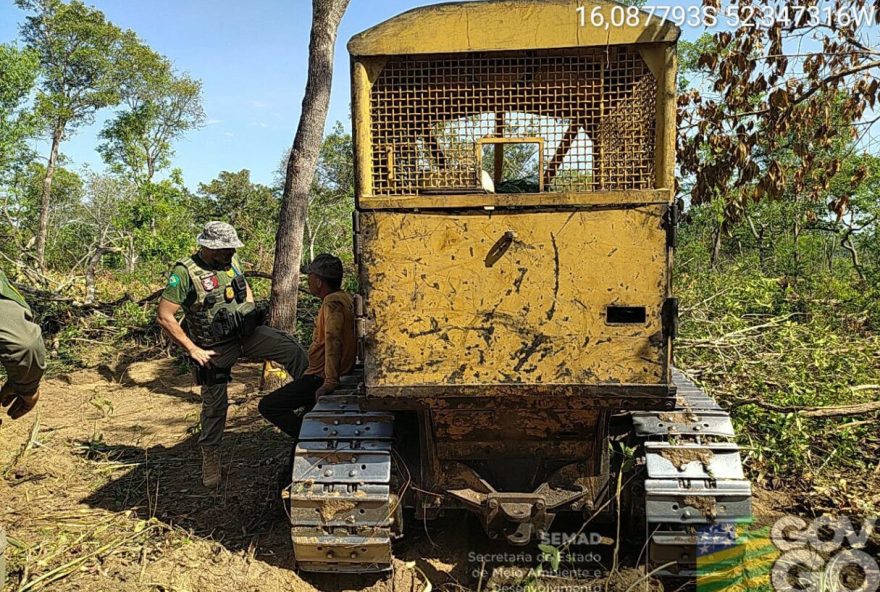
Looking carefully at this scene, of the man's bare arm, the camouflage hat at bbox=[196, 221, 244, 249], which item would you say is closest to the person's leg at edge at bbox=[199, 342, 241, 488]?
the man's bare arm

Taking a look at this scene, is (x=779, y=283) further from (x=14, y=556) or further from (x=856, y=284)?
(x=14, y=556)

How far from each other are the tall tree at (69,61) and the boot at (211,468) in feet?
66.2

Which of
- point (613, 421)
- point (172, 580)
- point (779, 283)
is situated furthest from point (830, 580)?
point (779, 283)

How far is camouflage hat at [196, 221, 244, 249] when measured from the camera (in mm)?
4305

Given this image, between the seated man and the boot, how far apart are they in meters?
0.71

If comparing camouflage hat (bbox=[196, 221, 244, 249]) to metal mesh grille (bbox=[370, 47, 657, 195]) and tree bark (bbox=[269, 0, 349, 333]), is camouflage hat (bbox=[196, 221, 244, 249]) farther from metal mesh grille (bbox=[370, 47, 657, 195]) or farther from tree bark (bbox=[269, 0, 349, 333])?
tree bark (bbox=[269, 0, 349, 333])

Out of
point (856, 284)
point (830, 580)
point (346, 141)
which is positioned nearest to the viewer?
point (830, 580)

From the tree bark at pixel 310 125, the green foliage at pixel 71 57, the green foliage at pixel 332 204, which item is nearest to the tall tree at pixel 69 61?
the green foliage at pixel 71 57

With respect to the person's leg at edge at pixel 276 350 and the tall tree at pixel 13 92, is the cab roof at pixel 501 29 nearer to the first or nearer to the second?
the person's leg at edge at pixel 276 350

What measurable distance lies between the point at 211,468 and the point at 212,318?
1.10 meters

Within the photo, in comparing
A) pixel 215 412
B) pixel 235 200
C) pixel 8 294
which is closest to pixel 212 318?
pixel 215 412

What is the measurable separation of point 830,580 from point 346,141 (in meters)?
26.6

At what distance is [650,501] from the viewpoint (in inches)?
116

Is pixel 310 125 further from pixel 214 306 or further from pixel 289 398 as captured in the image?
pixel 289 398
